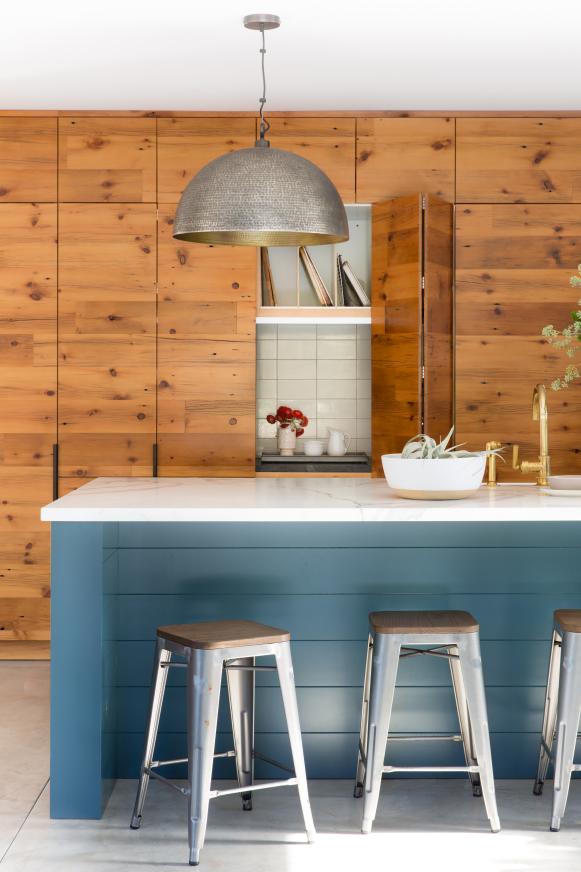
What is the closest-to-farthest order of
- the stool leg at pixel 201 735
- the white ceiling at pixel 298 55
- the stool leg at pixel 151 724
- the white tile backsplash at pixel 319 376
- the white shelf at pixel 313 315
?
the stool leg at pixel 201 735, the stool leg at pixel 151 724, the white ceiling at pixel 298 55, the white shelf at pixel 313 315, the white tile backsplash at pixel 319 376

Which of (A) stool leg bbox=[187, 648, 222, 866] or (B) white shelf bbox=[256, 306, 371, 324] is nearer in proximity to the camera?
(A) stool leg bbox=[187, 648, 222, 866]

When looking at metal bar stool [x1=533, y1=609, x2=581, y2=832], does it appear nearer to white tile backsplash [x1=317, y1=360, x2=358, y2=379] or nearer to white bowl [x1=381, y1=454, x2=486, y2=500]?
white bowl [x1=381, y1=454, x2=486, y2=500]

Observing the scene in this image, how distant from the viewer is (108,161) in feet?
14.9

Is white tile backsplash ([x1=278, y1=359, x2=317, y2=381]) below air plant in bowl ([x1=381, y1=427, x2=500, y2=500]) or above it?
above

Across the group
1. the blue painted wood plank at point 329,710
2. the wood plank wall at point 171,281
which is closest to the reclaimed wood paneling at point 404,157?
the wood plank wall at point 171,281

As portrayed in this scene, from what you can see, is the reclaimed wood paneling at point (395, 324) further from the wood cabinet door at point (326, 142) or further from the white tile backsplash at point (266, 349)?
the white tile backsplash at point (266, 349)

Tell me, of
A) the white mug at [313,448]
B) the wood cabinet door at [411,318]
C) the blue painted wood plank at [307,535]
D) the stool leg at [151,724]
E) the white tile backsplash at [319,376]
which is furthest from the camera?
the white tile backsplash at [319,376]

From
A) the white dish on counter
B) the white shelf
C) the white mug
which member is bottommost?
the white dish on counter

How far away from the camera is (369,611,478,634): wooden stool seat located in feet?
8.70

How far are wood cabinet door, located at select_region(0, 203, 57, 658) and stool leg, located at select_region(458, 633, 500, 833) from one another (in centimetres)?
252

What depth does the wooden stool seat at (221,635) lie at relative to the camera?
8.30 ft

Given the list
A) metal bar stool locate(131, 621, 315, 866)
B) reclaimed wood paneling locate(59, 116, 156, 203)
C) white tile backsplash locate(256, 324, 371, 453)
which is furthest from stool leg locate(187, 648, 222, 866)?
reclaimed wood paneling locate(59, 116, 156, 203)

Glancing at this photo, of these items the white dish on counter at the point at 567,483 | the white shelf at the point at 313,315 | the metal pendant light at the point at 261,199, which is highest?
the metal pendant light at the point at 261,199

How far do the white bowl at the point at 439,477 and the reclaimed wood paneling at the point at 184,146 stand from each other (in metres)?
2.29
